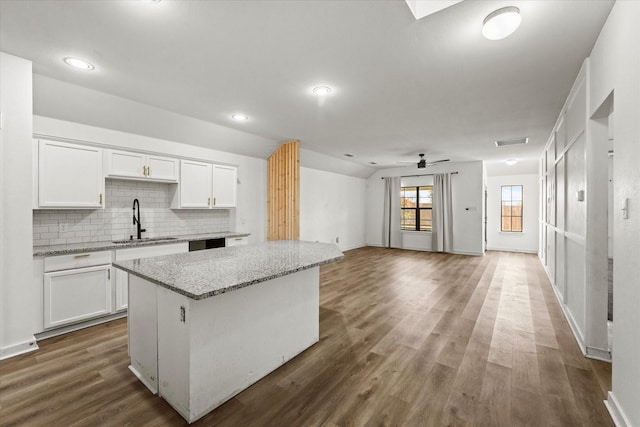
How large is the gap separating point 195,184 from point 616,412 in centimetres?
504

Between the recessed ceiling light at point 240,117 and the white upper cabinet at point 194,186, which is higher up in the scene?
the recessed ceiling light at point 240,117

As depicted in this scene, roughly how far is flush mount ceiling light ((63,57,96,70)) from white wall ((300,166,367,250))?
187 inches

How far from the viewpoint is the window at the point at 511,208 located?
849 centimetres

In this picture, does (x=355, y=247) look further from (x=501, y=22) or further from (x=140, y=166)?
A: (x=501, y=22)

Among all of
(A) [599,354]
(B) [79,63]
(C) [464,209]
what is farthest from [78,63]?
(C) [464,209]

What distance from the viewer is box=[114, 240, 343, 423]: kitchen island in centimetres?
171

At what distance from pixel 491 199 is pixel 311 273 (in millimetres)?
8423

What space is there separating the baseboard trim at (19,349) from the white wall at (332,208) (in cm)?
505

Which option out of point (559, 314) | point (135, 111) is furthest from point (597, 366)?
point (135, 111)

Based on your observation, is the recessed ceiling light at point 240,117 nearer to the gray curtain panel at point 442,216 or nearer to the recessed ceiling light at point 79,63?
the recessed ceiling light at point 79,63

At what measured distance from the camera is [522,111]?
12.3ft

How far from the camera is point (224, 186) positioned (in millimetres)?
4918

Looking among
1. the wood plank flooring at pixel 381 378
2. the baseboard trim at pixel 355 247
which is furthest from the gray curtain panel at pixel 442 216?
the wood plank flooring at pixel 381 378

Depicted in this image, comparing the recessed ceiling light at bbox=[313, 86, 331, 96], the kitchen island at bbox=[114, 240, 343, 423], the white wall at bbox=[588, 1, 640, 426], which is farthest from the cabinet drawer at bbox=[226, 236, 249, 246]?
the white wall at bbox=[588, 1, 640, 426]
